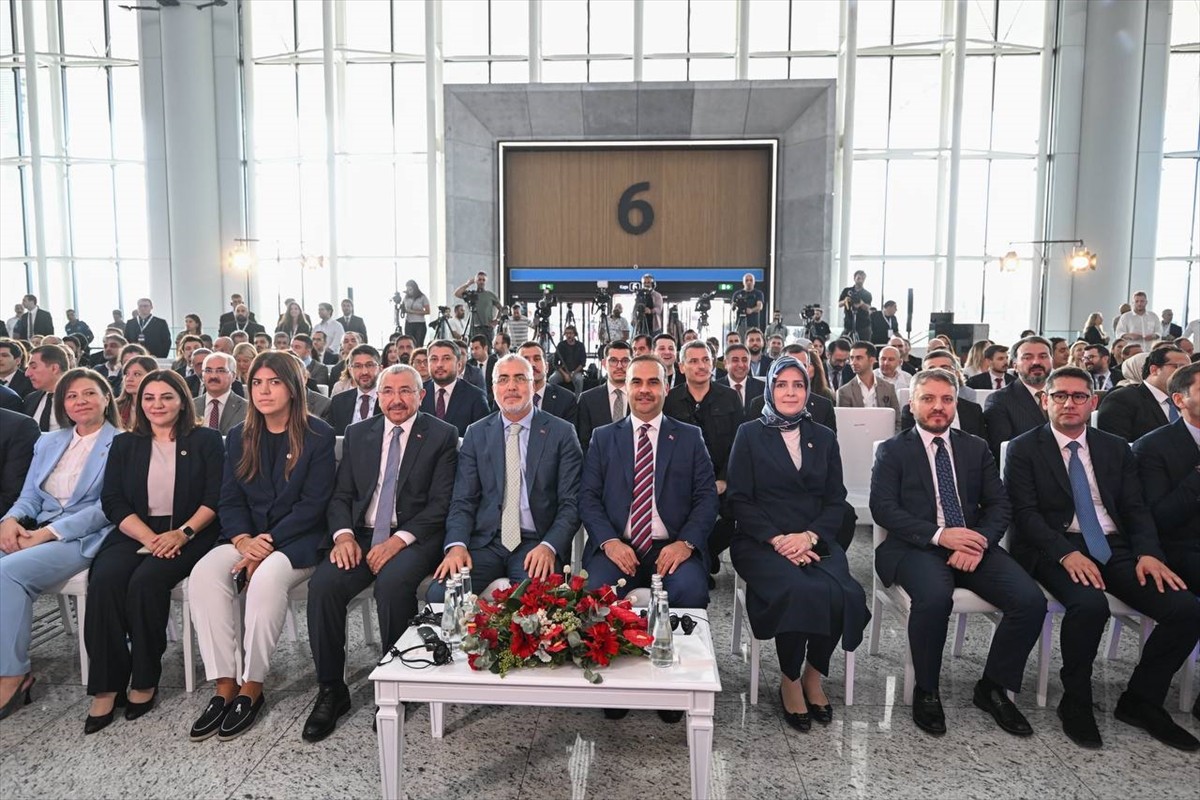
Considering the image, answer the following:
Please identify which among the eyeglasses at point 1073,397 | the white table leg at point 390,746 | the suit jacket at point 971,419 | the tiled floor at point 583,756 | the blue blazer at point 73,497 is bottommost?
the tiled floor at point 583,756

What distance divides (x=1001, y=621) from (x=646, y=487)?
152 cm

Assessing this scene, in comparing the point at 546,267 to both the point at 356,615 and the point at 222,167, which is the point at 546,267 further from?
→ the point at 356,615

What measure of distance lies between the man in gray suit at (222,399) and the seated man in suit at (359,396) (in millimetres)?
602

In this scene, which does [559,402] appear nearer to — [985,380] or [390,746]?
[390,746]

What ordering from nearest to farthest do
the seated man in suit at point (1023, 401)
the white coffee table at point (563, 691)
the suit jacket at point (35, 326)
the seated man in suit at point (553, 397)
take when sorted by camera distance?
1. the white coffee table at point (563, 691)
2. the seated man in suit at point (1023, 401)
3. the seated man in suit at point (553, 397)
4. the suit jacket at point (35, 326)

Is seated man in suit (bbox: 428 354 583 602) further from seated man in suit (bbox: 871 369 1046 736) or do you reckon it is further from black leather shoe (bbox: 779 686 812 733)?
seated man in suit (bbox: 871 369 1046 736)

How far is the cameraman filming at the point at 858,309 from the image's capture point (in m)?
11.6

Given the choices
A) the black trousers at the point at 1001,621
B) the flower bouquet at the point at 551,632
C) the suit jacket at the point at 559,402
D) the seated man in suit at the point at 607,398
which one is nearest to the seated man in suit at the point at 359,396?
the suit jacket at the point at 559,402

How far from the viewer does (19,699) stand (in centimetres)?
311

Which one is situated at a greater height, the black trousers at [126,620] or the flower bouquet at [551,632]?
the flower bouquet at [551,632]

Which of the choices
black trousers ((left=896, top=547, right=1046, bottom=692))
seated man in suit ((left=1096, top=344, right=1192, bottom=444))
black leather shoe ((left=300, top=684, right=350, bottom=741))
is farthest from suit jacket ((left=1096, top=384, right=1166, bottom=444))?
black leather shoe ((left=300, top=684, right=350, bottom=741))

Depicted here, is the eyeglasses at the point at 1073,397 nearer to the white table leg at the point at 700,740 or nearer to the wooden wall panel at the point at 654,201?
the white table leg at the point at 700,740

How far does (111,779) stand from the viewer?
263cm

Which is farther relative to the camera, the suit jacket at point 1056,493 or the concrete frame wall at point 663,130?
the concrete frame wall at point 663,130
